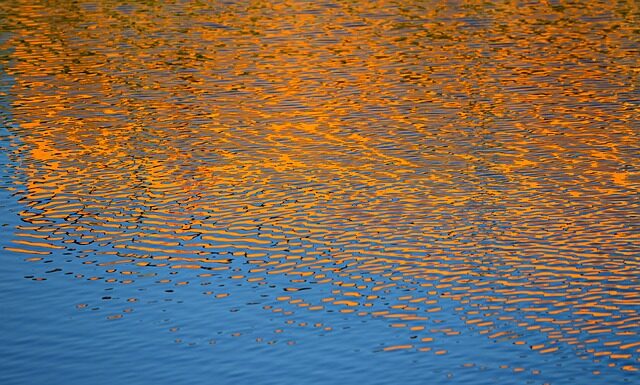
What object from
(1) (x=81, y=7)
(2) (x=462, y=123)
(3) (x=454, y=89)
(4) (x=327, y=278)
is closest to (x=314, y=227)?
(4) (x=327, y=278)

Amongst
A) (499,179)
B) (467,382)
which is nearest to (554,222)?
(499,179)

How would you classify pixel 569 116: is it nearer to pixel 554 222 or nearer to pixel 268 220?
pixel 554 222

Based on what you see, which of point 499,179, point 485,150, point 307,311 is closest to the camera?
point 307,311

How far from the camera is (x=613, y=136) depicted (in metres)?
48.5

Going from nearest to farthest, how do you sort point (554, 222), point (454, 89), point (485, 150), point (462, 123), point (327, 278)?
1. point (327, 278)
2. point (554, 222)
3. point (485, 150)
4. point (462, 123)
5. point (454, 89)

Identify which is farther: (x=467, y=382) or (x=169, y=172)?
(x=169, y=172)

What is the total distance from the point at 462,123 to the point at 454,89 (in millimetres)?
5969

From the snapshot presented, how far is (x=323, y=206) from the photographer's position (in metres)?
41.1

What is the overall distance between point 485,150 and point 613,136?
206 inches

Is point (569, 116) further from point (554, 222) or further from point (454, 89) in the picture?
point (554, 222)

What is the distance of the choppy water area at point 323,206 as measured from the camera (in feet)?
101

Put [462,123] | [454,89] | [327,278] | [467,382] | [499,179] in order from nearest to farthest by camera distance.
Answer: [467,382]
[327,278]
[499,179]
[462,123]
[454,89]

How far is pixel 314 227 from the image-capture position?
3900cm

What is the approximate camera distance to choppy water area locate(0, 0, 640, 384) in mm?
30672
